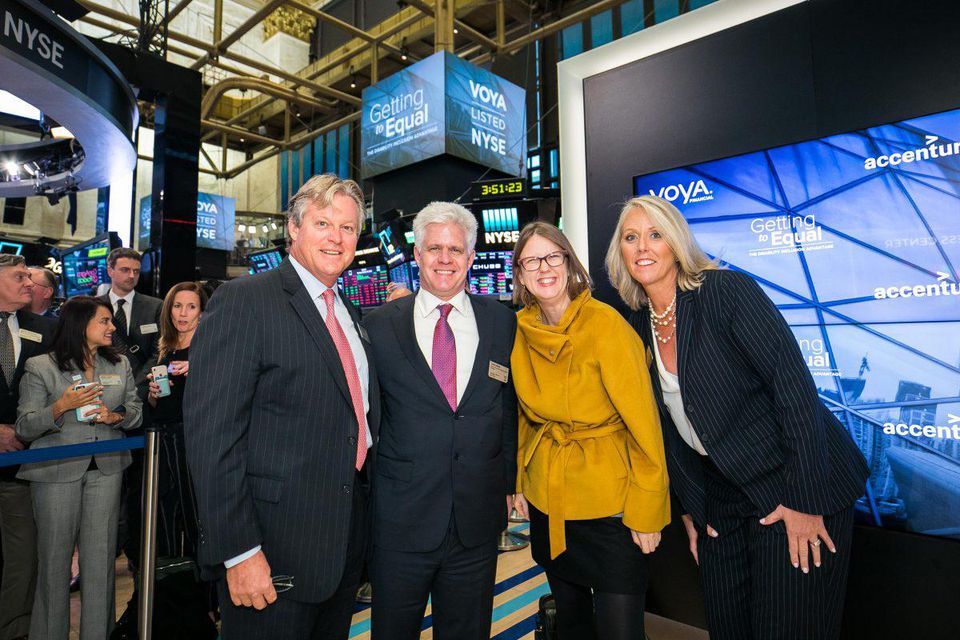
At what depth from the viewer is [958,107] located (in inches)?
87.4

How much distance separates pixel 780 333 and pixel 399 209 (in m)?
7.78

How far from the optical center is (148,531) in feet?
7.62

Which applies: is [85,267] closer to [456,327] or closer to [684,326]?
[456,327]

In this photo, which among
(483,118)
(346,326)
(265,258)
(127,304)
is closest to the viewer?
(346,326)

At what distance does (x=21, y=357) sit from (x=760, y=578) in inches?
171

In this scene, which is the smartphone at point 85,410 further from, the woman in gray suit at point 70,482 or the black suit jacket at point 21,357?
the black suit jacket at point 21,357

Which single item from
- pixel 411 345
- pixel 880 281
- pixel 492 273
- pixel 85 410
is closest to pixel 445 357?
pixel 411 345

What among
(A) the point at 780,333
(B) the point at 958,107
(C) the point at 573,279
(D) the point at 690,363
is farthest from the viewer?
(B) the point at 958,107

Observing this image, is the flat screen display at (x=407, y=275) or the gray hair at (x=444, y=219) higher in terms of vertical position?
the flat screen display at (x=407, y=275)

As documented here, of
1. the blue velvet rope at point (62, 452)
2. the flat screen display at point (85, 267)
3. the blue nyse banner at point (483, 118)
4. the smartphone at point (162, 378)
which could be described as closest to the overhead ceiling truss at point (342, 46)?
the blue nyse banner at point (483, 118)

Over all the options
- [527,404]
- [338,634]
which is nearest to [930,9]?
[527,404]

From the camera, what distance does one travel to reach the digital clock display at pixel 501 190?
6324 millimetres

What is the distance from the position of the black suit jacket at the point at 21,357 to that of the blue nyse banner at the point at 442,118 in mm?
5178

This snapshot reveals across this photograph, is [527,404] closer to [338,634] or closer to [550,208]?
[338,634]
